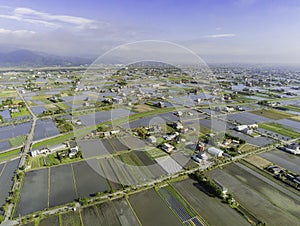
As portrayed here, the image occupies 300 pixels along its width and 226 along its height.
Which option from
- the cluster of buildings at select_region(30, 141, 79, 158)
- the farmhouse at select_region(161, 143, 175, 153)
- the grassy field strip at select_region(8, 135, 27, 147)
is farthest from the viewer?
the grassy field strip at select_region(8, 135, 27, 147)

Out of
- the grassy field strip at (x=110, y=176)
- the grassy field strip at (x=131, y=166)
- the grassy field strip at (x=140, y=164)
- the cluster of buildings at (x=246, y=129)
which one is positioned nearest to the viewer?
the grassy field strip at (x=110, y=176)

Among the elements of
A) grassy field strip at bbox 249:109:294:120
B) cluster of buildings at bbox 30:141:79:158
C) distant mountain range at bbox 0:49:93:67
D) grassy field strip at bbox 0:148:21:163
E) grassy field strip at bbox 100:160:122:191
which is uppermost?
distant mountain range at bbox 0:49:93:67

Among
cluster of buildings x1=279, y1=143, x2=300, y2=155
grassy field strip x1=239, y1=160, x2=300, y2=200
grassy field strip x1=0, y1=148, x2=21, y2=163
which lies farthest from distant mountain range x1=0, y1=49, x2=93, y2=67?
grassy field strip x1=239, y1=160, x2=300, y2=200

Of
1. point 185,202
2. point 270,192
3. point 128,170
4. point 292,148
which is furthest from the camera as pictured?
point 292,148

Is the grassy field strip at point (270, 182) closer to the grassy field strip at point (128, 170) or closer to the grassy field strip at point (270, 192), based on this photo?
the grassy field strip at point (270, 192)

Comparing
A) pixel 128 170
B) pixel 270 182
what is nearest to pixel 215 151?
pixel 270 182

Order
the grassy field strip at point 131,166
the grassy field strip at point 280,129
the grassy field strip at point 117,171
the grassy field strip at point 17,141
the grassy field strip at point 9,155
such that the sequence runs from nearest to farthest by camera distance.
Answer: the grassy field strip at point 117,171 < the grassy field strip at point 131,166 < the grassy field strip at point 9,155 < the grassy field strip at point 17,141 < the grassy field strip at point 280,129

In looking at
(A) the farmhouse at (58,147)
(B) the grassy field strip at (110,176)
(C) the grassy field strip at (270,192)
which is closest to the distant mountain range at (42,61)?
(A) the farmhouse at (58,147)

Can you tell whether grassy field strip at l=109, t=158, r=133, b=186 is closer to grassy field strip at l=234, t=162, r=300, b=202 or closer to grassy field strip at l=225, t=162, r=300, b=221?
grassy field strip at l=225, t=162, r=300, b=221

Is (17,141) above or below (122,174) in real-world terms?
below

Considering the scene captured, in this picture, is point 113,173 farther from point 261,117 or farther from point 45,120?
point 261,117

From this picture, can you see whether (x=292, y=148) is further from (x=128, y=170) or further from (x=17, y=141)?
(x=17, y=141)
